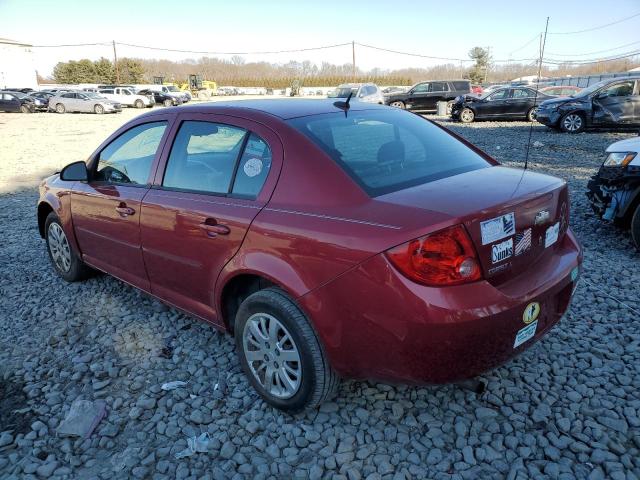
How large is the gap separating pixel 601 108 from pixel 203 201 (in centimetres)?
1534

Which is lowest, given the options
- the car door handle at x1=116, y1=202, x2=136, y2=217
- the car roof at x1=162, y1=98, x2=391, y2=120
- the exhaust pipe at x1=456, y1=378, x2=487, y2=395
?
the exhaust pipe at x1=456, y1=378, x2=487, y2=395

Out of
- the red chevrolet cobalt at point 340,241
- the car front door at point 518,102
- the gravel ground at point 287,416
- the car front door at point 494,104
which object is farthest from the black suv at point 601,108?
the red chevrolet cobalt at point 340,241

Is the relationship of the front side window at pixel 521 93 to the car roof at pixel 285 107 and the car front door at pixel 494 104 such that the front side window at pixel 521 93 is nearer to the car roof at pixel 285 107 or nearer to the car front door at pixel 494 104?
the car front door at pixel 494 104

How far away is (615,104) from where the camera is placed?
46.8 feet

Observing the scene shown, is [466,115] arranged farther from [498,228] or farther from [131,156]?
[498,228]

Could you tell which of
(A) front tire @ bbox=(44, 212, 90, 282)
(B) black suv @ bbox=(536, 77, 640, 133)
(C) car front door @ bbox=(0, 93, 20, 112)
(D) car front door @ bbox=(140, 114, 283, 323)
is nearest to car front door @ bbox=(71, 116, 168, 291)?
(D) car front door @ bbox=(140, 114, 283, 323)

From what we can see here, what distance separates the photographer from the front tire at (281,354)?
2363 mm

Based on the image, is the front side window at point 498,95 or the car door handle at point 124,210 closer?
the car door handle at point 124,210

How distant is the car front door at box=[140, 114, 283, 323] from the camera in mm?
2592

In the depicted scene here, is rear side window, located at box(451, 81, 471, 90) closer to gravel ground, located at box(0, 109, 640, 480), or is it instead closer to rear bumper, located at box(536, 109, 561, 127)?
rear bumper, located at box(536, 109, 561, 127)

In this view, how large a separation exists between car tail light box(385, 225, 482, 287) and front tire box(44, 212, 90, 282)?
3.39 m

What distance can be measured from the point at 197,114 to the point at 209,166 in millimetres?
410

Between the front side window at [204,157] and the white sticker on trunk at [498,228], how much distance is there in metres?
1.43

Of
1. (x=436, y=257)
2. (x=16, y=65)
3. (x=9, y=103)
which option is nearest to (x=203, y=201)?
(x=436, y=257)
